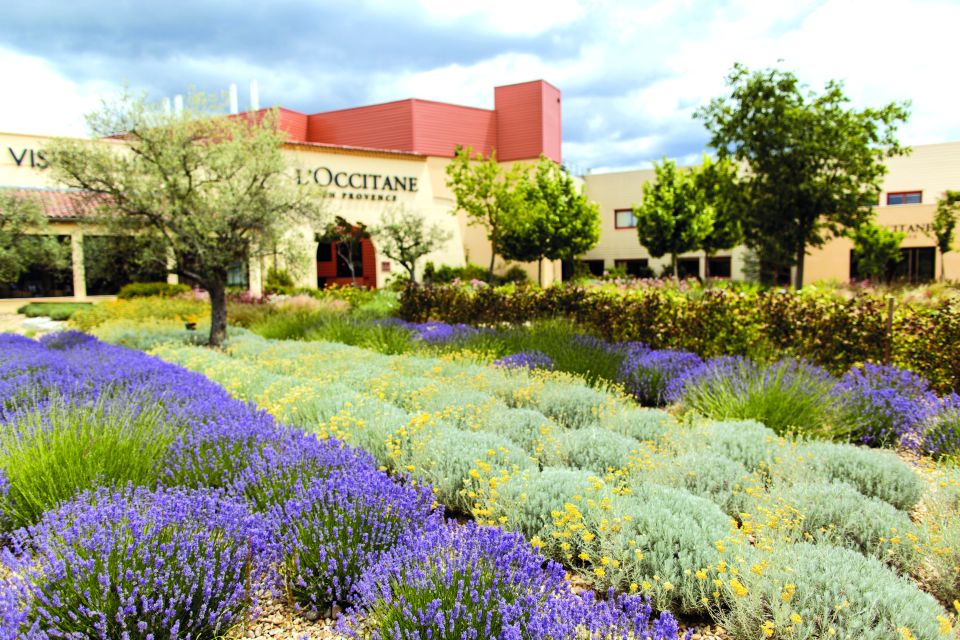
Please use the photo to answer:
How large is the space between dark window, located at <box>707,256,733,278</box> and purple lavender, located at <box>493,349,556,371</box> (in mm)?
30362

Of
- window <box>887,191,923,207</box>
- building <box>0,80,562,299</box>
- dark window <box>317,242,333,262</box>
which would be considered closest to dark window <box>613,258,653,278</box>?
building <box>0,80,562,299</box>

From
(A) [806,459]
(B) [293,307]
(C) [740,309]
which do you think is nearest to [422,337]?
(C) [740,309]

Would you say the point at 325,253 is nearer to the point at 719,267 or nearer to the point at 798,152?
the point at 719,267

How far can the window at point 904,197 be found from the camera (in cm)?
3284

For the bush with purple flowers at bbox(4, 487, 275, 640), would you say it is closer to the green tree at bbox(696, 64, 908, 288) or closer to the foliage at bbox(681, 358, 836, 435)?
the foliage at bbox(681, 358, 836, 435)

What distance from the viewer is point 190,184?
10.9 m

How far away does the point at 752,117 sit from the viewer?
43.8 ft

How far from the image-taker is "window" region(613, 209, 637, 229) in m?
38.0

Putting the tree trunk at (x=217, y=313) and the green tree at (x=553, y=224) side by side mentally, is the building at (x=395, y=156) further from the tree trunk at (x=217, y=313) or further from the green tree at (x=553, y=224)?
the tree trunk at (x=217, y=313)

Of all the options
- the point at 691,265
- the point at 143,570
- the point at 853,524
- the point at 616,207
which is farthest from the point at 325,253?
the point at 853,524

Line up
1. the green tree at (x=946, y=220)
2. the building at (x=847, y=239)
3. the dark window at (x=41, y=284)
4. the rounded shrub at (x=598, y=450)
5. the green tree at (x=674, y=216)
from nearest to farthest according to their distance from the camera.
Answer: the rounded shrub at (x=598, y=450) < the dark window at (x=41, y=284) < the green tree at (x=946, y=220) < the green tree at (x=674, y=216) < the building at (x=847, y=239)

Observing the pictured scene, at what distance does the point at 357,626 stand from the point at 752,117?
45.6 ft

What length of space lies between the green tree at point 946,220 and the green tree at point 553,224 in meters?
14.4

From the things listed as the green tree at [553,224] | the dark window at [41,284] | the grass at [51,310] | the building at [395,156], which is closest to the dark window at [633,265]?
the building at [395,156]
